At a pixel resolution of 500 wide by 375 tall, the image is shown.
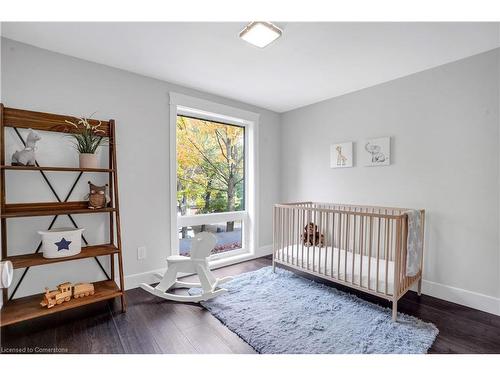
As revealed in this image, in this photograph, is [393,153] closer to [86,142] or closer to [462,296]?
[462,296]

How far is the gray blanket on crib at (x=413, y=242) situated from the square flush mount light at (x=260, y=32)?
67.9 inches

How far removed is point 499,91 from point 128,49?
2.99 metres

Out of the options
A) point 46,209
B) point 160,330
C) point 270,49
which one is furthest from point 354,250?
point 46,209

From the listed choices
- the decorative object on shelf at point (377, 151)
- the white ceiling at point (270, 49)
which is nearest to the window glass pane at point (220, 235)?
the white ceiling at point (270, 49)

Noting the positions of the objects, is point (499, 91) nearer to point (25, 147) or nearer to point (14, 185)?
point (25, 147)

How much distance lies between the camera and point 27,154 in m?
1.76

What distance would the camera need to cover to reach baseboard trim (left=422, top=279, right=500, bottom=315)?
6.52ft

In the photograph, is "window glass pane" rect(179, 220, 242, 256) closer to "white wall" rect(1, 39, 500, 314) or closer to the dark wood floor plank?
"white wall" rect(1, 39, 500, 314)

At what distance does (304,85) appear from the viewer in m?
2.70

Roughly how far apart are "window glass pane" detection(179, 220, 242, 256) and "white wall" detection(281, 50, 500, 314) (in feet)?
5.22

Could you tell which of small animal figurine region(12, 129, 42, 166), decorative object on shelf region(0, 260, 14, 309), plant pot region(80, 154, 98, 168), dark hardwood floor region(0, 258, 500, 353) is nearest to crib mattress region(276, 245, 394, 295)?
dark hardwood floor region(0, 258, 500, 353)

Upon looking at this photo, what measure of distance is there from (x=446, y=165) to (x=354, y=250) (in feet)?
3.76

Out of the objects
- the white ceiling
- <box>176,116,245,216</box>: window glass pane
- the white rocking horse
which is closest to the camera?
A: the white ceiling
